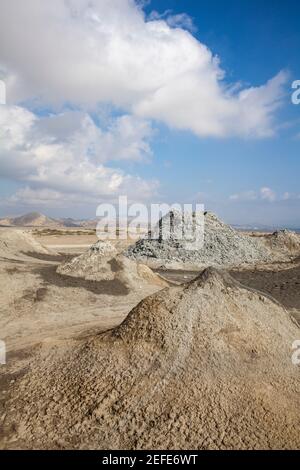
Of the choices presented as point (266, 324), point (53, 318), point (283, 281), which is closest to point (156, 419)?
point (266, 324)

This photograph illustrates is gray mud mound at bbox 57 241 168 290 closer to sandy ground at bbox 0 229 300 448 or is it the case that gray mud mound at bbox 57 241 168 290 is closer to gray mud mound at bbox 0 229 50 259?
sandy ground at bbox 0 229 300 448

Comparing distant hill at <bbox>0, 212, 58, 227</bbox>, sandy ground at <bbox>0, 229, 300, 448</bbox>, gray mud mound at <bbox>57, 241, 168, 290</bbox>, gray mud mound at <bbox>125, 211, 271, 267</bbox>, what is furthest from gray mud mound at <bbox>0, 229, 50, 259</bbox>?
distant hill at <bbox>0, 212, 58, 227</bbox>

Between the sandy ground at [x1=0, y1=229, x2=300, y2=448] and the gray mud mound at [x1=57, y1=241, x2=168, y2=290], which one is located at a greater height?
A: the gray mud mound at [x1=57, y1=241, x2=168, y2=290]

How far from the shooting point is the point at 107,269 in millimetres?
14086

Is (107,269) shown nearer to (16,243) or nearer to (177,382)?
(16,243)

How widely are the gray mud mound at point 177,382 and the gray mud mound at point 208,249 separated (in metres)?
17.1

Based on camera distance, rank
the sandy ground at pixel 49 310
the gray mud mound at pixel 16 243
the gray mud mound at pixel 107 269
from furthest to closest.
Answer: the gray mud mound at pixel 16 243 → the gray mud mound at pixel 107 269 → the sandy ground at pixel 49 310

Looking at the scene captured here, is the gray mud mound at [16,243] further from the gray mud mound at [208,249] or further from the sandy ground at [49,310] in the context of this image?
the gray mud mound at [208,249]

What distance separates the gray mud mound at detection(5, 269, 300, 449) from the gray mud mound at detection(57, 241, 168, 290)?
6.99 m

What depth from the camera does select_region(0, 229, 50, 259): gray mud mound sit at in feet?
62.4

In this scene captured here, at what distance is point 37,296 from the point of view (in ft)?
37.7

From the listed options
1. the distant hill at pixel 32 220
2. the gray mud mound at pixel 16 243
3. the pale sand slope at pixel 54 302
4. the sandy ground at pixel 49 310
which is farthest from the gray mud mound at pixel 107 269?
the distant hill at pixel 32 220

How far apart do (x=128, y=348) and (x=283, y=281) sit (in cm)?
1269

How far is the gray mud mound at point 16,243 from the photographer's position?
1903 centimetres
